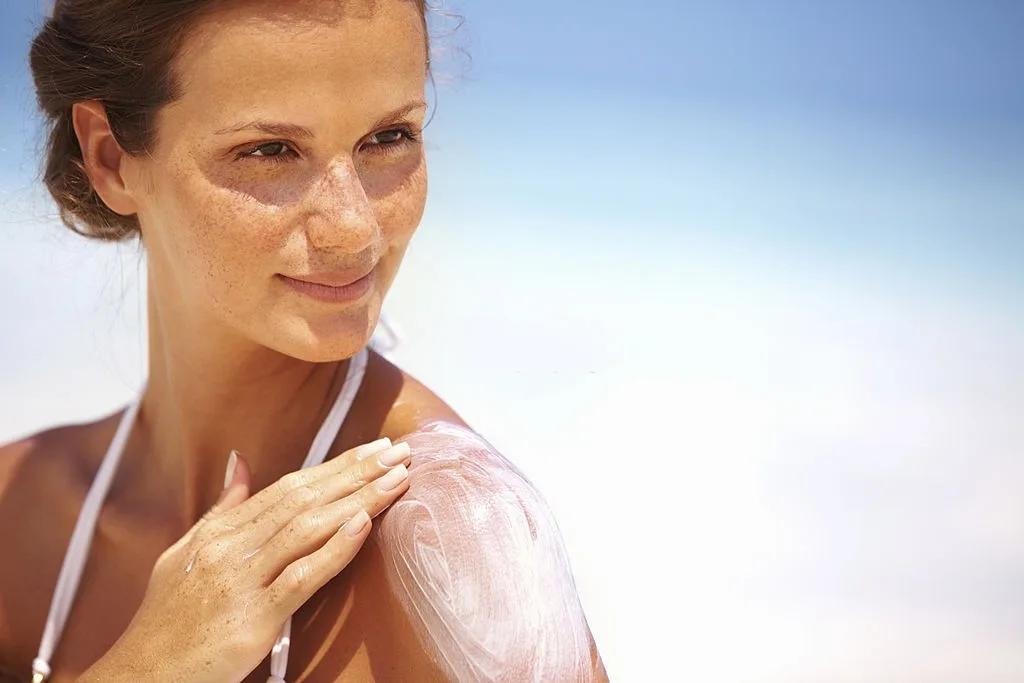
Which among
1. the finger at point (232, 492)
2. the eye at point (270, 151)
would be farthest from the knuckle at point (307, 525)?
the eye at point (270, 151)

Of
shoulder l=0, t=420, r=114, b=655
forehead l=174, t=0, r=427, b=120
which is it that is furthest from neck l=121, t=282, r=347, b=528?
forehead l=174, t=0, r=427, b=120

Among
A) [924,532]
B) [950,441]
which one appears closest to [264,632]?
[924,532]

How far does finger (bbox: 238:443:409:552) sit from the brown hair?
0.55 metres

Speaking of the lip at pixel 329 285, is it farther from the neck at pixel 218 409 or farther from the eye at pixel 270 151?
the neck at pixel 218 409

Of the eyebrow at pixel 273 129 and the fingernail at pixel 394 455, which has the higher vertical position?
the eyebrow at pixel 273 129

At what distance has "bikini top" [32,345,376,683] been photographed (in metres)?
1.84

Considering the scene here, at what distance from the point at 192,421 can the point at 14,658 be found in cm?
52

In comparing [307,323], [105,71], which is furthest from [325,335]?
[105,71]

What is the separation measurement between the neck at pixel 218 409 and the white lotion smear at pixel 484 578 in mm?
385

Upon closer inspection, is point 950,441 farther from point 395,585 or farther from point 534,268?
point 395,585

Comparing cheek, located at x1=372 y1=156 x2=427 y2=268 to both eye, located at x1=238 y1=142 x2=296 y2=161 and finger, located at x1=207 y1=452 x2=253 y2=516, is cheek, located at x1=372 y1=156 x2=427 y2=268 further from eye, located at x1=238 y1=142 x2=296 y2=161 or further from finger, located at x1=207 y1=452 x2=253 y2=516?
finger, located at x1=207 y1=452 x2=253 y2=516

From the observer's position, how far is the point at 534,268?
488cm

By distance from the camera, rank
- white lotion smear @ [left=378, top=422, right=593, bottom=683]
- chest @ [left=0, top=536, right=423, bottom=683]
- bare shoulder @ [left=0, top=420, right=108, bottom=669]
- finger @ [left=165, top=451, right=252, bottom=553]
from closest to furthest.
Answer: white lotion smear @ [left=378, top=422, right=593, bottom=683]
chest @ [left=0, top=536, right=423, bottom=683]
finger @ [left=165, top=451, right=252, bottom=553]
bare shoulder @ [left=0, top=420, right=108, bottom=669]

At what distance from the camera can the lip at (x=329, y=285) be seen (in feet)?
5.37
